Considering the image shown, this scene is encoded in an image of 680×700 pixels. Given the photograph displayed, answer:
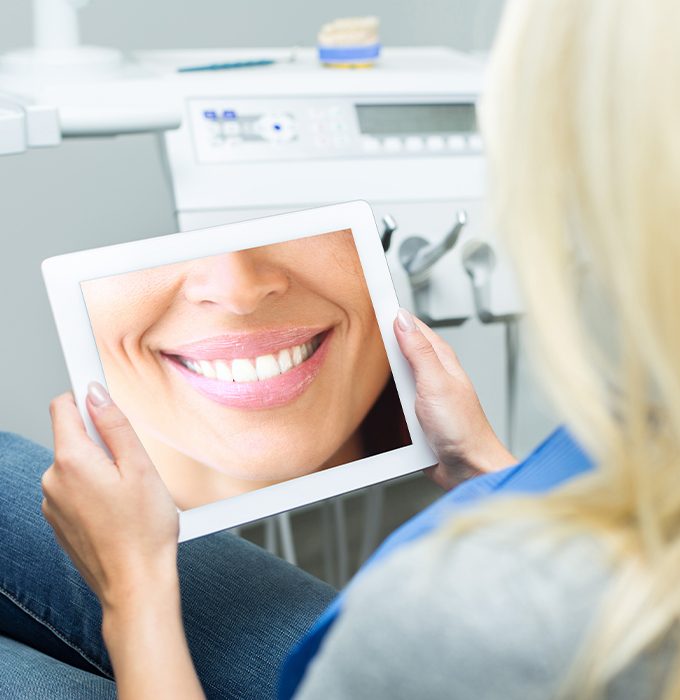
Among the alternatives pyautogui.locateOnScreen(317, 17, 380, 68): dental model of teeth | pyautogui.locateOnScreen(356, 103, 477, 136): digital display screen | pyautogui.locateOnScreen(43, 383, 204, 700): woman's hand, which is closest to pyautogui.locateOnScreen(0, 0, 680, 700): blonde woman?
pyautogui.locateOnScreen(43, 383, 204, 700): woman's hand

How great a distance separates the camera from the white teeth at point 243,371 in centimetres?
79

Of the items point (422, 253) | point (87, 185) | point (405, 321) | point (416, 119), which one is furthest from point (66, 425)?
point (87, 185)

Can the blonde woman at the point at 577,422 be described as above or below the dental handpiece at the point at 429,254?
above

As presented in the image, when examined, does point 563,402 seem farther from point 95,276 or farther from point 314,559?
point 314,559

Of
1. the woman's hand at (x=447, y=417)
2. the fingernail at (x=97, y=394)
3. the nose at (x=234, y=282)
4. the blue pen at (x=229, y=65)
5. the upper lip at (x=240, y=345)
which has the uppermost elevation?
the blue pen at (x=229, y=65)

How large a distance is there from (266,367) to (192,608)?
22 centimetres

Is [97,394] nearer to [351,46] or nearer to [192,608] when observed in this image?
[192,608]

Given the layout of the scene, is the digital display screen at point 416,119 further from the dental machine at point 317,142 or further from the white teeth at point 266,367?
the white teeth at point 266,367

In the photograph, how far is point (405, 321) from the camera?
0.79 m

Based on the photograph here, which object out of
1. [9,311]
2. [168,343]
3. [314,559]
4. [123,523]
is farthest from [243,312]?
[314,559]

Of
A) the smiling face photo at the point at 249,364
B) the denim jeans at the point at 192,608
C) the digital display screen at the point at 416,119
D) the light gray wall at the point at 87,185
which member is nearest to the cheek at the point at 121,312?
the smiling face photo at the point at 249,364

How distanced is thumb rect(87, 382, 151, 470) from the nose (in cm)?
14

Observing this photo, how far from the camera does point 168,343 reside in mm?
784

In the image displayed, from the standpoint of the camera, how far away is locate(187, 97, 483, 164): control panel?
3.55ft
